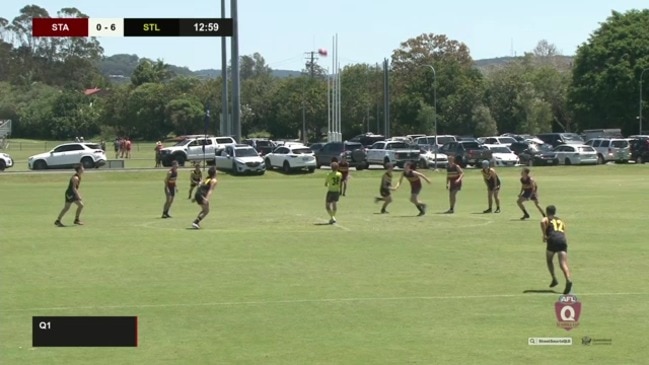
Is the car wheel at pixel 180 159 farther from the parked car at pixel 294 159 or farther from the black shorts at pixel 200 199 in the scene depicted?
the black shorts at pixel 200 199

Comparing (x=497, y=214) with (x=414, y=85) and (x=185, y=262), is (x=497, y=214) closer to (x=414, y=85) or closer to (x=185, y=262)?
(x=185, y=262)

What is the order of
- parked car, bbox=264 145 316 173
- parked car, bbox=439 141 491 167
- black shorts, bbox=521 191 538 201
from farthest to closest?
parked car, bbox=439 141 491 167
parked car, bbox=264 145 316 173
black shorts, bbox=521 191 538 201

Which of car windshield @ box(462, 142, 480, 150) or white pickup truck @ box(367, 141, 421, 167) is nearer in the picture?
white pickup truck @ box(367, 141, 421, 167)

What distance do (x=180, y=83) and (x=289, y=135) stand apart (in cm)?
1421

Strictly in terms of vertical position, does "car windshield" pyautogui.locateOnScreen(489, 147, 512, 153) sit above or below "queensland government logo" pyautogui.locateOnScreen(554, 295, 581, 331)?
above

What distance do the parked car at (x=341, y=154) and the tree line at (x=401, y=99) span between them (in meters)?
27.8

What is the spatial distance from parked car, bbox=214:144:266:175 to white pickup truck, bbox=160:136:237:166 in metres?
5.11

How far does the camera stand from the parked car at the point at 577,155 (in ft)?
254

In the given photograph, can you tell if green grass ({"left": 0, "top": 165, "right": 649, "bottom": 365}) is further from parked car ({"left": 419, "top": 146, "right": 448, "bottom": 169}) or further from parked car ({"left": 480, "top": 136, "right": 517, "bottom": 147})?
parked car ({"left": 480, "top": 136, "right": 517, "bottom": 147})

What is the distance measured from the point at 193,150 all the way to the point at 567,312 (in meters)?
60.1

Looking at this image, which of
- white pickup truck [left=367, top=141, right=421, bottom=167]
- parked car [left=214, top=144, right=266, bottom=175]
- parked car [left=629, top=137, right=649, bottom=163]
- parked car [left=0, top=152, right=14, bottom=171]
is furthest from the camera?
parked car [left=629, top=137, right=649, bottom=163]

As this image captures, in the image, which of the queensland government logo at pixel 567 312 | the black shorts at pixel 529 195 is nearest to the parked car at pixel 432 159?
the black shorts at pixel 529 195

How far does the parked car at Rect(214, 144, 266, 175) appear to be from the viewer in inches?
2667

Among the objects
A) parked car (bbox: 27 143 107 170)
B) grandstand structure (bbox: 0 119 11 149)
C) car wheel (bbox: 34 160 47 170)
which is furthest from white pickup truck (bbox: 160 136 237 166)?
grandstand structure (bbox: 0 119 11 149)
